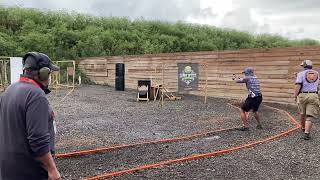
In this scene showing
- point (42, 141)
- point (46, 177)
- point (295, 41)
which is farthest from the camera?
point (295, 41)

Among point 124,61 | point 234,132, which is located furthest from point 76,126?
point 124,61

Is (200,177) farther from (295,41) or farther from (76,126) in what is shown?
(295,41)

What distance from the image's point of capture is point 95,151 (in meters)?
7.44

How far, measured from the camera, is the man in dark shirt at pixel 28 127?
109 inches

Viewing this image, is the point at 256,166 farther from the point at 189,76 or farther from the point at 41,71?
the point at 189,76

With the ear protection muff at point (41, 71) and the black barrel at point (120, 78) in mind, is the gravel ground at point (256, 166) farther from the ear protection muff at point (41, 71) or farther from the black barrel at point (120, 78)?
the black barrel at point (120, 78)

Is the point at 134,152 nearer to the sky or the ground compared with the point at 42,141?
nearer to the ground

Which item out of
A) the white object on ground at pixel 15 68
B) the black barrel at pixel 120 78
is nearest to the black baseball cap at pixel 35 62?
the white object on ground at pixel 15 68

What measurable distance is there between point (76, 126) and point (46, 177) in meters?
7.77

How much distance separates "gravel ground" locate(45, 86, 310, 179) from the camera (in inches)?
247

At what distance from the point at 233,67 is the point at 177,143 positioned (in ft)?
27.7

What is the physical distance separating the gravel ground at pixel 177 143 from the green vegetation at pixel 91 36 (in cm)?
1659

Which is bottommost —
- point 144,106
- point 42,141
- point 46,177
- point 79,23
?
point 144,106

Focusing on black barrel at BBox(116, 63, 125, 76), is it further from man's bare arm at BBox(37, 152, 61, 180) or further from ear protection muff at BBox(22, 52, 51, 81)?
man's bare arm at BBox(37, 152, 61, 180)
